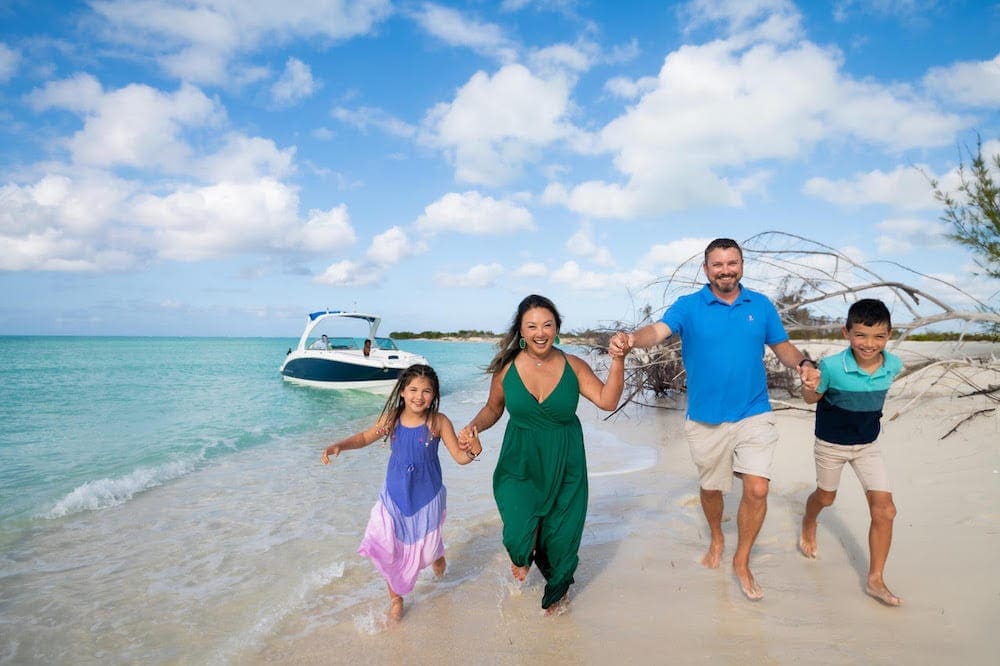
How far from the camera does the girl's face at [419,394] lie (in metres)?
3.92

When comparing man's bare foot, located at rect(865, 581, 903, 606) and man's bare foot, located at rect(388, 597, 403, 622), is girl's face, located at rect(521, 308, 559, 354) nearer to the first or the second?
man's bare foot, located at rect(388, 597, 403, 622)

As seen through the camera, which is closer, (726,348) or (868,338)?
(868,338)

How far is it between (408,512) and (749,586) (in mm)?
2128

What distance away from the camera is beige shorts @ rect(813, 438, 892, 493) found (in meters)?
3.68

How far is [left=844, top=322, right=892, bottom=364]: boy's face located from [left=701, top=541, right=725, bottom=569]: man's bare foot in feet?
5.37

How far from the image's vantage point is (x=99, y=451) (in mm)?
11609

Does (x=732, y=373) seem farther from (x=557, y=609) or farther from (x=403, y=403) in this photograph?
(x=403, y=403)

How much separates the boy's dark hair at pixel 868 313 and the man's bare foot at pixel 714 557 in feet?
5.79

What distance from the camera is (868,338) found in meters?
3.56

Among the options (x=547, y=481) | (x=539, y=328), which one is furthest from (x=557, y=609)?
(x=539, y=328)

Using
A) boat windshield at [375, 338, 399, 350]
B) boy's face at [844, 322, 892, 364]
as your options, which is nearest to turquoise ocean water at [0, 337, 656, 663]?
boy's face at [844, 322, 892, 364]

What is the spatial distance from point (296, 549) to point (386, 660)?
103 inches

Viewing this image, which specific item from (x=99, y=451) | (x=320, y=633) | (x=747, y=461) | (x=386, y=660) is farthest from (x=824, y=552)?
(x=99, y=451)

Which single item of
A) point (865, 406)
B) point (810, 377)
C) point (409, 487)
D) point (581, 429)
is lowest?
point (409, 487)
